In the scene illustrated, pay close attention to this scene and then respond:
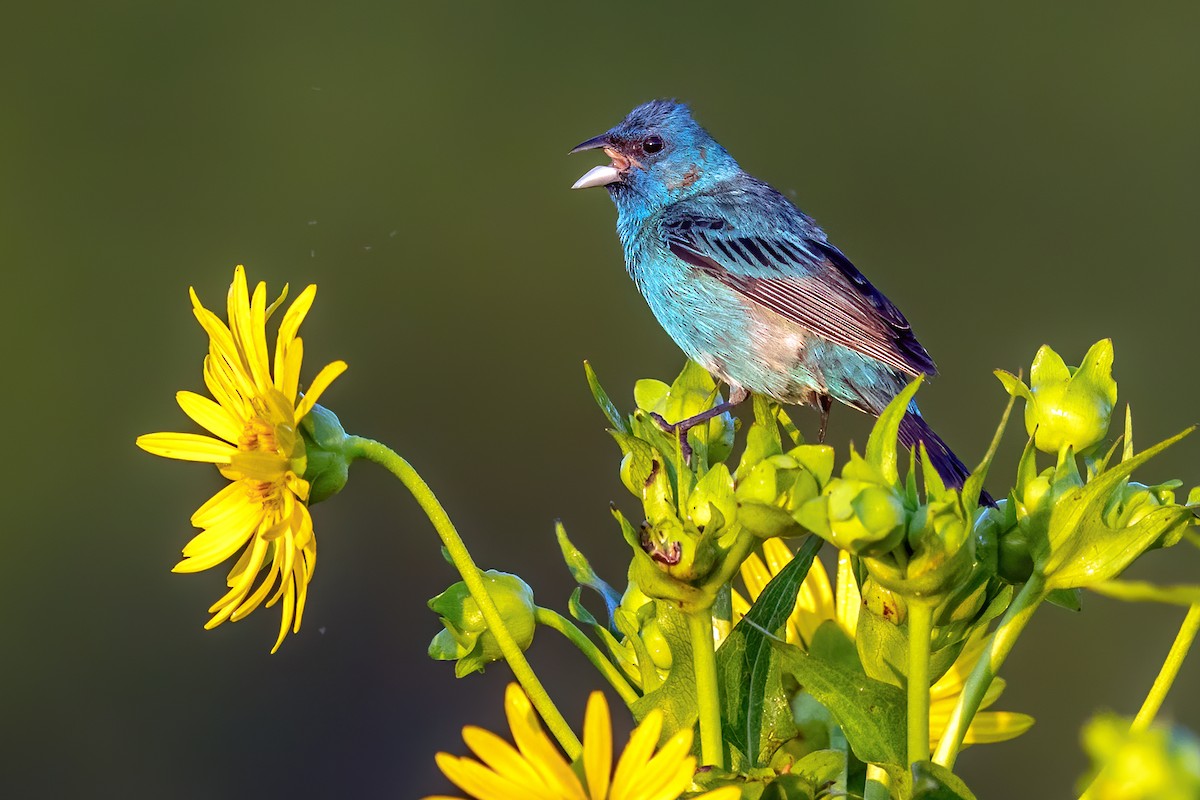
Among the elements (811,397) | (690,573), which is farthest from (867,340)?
(690,573)

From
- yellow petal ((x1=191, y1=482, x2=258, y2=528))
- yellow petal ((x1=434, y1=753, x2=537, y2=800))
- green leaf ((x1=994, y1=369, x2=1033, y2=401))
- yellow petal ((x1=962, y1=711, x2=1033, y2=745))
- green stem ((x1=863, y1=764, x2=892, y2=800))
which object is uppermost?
yellow petal ((x1=191, y1=482, x2=258, y2=528))

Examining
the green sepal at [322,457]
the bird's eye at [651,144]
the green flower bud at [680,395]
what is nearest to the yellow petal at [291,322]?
the green sepal at [322,457]

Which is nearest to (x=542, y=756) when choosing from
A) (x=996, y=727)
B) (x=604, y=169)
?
(x=996, y=727)

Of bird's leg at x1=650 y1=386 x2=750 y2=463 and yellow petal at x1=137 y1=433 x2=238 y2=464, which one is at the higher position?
yellow petal at x1=137 y1=433 x2=238 y2=464

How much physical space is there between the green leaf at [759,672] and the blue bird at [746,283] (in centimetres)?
134

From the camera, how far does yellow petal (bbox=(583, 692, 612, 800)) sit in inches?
34.1

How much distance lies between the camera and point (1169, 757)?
540 mm

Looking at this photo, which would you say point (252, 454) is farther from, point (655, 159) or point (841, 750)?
point (655, 159)

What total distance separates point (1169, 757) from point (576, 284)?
6.23 metres

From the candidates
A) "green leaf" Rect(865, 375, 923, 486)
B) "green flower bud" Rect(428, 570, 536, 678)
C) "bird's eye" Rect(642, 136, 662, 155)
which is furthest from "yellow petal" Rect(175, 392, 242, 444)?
"bird's eye" Rect(642, 136, 662, 155)

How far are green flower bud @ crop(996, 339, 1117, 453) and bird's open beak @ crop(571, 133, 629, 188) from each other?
2102mm

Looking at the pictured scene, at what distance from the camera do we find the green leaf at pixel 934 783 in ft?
3.15

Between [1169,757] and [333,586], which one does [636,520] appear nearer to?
[333,586]

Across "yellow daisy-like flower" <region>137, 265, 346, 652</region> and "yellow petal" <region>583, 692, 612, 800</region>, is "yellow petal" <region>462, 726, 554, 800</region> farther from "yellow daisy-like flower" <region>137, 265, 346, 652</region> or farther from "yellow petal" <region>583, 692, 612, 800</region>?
"yellow daisy-like flower" <region>137, 265, 346, 652</region>
